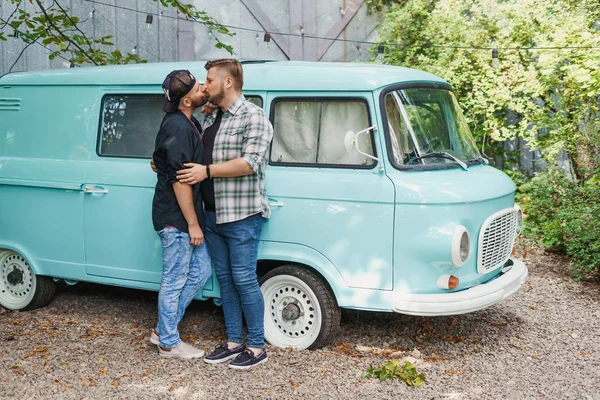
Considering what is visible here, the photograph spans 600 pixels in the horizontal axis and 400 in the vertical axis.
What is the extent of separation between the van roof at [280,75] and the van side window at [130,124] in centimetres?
15

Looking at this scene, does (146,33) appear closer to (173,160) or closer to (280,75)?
(280,75)

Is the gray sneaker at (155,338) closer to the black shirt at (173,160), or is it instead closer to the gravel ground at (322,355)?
the gravel ground at (322,355)

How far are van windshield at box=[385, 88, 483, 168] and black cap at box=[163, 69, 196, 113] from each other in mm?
1388

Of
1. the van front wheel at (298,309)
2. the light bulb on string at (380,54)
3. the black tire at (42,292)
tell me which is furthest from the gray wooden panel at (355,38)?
the van front wheel at (298,309)

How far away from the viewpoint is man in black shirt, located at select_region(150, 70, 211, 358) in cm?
482

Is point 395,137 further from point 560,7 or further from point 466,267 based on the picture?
point 560,7

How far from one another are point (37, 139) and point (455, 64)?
686cm

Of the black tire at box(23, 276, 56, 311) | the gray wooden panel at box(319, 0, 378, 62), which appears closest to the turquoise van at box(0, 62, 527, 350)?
the black tire at box(23, 276, 56, 311)

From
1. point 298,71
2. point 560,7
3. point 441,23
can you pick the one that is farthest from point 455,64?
point 298,71

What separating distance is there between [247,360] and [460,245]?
169 cm

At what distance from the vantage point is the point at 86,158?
5902 mm

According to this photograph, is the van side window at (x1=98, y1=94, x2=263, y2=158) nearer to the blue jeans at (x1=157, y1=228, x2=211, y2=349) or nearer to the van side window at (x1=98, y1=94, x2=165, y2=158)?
the van side window at (x1=98, y1=94, x2=165, y2=158)

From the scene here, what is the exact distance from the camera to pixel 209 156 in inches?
195

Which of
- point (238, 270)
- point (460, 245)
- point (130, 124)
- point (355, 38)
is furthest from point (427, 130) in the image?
point (355, 38)
